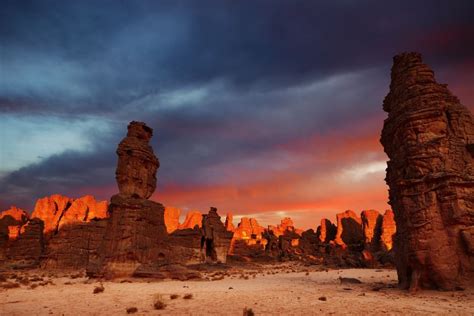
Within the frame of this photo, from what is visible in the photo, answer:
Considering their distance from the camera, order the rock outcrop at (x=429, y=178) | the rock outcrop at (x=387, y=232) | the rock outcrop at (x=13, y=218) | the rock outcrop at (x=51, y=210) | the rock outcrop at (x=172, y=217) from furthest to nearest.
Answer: the rock outcrop at (x=172, y=217), the rock outcrop at (x=51, y=210), the rock outcrop at (x=387, y=232), the rock outcrop at (x=13, y=218), the rock outcrop at (x=429, y=178)

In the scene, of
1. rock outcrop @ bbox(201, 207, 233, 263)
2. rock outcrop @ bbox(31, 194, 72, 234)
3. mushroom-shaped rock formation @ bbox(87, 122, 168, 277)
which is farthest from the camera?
rock outcrop @ bbox(31, 194, 72, 234)

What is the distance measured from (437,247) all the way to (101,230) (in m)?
54.7

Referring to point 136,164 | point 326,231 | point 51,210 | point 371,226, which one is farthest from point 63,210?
point 371,226

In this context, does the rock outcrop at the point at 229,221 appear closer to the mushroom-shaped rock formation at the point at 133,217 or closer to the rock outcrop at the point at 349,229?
the rock outcrop at the point at 349,229

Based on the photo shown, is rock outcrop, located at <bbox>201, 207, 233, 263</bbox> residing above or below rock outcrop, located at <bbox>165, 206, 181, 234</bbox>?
below

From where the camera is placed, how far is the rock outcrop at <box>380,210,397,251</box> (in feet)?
278

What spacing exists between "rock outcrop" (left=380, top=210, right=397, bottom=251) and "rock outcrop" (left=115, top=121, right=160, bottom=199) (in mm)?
73000

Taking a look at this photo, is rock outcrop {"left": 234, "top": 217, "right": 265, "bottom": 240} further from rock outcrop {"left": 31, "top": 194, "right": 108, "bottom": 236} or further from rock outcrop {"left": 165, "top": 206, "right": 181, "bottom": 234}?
rock outcrop {"left": 31, "top": 194, "right": 108, "bottom": 236}

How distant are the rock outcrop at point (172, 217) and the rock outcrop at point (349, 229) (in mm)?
63954

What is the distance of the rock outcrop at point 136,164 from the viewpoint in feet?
111

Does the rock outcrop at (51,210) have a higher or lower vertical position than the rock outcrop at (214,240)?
higher

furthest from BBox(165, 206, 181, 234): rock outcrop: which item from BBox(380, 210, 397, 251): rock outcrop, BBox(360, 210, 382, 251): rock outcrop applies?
BBox(380, 210, 397, 251): rock outcrop

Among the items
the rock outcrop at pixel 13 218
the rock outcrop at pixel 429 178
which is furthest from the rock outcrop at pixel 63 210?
the rock outcrop at pixel 429 178

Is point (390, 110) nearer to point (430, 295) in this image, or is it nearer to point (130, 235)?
point (430, 295)
